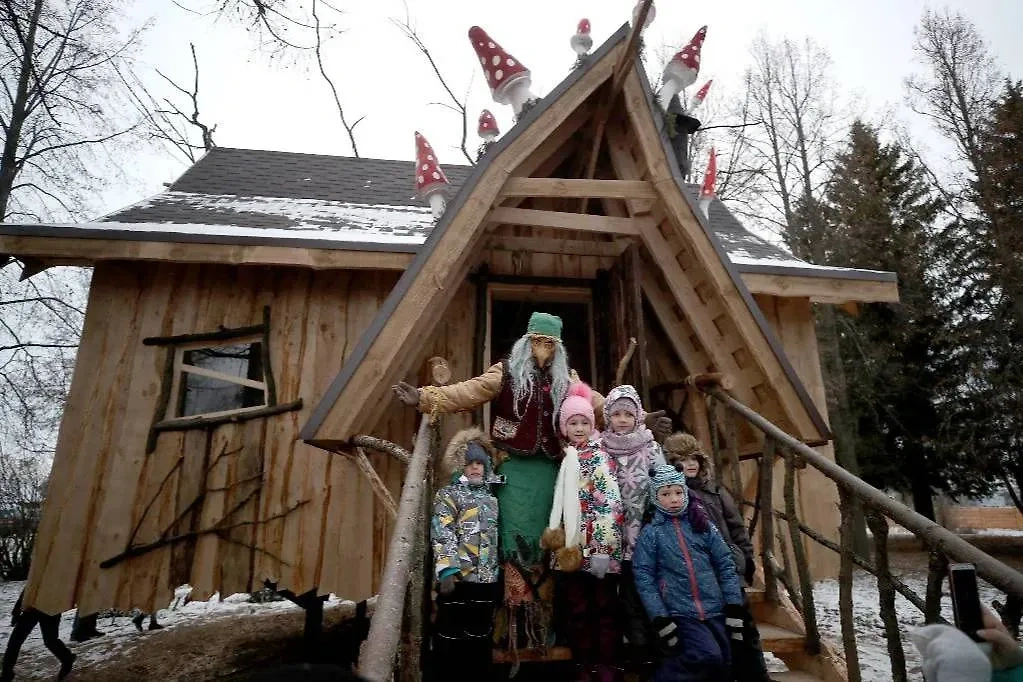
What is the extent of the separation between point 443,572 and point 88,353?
4441 mm

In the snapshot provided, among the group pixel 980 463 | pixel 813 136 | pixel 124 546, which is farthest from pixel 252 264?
pixel 813 136

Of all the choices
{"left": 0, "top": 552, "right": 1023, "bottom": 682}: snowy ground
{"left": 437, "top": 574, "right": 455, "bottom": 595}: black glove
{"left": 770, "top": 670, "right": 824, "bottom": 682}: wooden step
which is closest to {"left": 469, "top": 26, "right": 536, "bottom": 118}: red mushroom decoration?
{"left": 437, "top": 574, "right": 455, "bottom": 595}: black glove

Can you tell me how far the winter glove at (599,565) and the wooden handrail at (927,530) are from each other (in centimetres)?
115

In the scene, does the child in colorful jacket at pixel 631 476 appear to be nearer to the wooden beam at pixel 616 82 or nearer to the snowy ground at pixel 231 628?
the wooden beam at pixel 616 82

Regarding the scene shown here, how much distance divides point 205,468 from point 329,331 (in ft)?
5.24

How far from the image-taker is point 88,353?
5.04 metres

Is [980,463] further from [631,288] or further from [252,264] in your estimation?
[252,264]

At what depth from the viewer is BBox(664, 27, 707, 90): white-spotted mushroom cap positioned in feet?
15.3

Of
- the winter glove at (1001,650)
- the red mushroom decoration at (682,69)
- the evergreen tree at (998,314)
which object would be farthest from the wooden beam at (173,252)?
the evergreen tree at (998,314)

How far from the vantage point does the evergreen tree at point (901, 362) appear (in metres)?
12.1

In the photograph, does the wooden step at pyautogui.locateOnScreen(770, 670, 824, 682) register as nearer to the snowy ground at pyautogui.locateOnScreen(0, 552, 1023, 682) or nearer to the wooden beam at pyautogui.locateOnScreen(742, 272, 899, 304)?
the snowy ground at pyautogui.locateOnScreen(0, 552, 1023, 682)

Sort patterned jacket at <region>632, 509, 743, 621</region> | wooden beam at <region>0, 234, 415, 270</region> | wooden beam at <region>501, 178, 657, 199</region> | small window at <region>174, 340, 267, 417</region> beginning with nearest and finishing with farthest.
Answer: patterned jacket at <region>632, 509, 743, 621</region> → wooden beam at <region>501, 178, 657, 199</region> → wooden beam at <region>0, 234, 415, 270</region> → small window at <region>174, 340, 267, 417</region>

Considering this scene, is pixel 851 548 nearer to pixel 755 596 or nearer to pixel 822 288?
pixel 755 596

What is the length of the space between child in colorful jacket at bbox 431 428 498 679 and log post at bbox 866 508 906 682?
160 cm
